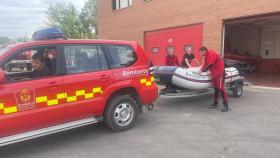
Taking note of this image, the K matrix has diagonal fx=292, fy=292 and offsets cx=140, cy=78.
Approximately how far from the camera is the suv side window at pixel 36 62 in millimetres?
4918

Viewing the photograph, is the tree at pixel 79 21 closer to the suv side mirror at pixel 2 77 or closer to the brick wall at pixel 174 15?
the brick wall at pixel 174 15

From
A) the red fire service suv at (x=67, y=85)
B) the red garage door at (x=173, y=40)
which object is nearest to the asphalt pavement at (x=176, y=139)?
the red fire service suv at (x=67, y=85)

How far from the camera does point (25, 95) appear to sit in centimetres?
463

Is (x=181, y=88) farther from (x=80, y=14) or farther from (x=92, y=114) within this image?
(x=80, y=14)

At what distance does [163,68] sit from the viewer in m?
8.50

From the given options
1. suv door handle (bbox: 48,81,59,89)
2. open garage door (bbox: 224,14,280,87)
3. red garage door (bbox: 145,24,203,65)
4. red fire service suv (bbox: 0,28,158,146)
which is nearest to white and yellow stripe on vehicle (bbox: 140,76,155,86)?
red fire service suv (bbox: 0,28,158,146)

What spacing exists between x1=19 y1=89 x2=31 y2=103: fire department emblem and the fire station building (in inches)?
373

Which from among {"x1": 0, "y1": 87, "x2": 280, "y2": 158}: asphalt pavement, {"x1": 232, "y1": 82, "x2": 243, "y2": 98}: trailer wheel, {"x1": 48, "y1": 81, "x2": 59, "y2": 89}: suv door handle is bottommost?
{"x1": 0, "y1": 87, "x2": 280, "y2": 158}: asphalt pavement

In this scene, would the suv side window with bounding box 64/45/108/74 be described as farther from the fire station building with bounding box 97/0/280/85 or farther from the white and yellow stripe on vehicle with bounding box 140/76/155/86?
the fire station building with bounding box 97/0/280/85

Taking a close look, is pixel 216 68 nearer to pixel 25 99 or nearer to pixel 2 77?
pixel 25 99

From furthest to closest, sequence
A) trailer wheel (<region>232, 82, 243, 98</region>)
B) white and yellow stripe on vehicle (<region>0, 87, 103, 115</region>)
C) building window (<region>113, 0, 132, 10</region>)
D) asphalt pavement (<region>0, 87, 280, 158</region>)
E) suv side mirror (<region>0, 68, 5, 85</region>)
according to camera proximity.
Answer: building window (<region>113, 0, 132, 10</region>) → trailer wheel (<region>232, 82, 243, 98</region>) → asphalt pavement (<region>0, 87, 280, 158</region>) → white and yellow stripe on vehicle (<region>0, 87, 103, 115</region>) → suv side mirror (<region>0, 68, 5, 85</region>)

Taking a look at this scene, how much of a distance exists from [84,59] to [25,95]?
1.32 metres

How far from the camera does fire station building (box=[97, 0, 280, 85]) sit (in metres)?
12.5

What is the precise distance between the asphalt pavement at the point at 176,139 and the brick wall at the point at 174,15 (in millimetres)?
5529
